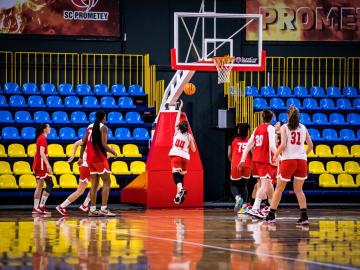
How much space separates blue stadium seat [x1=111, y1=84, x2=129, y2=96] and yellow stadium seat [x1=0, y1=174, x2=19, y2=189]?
457cm

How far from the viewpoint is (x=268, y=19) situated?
1091 inches

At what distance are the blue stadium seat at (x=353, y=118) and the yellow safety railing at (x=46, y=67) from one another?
8468mm

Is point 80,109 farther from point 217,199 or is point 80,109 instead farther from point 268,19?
point 268,19

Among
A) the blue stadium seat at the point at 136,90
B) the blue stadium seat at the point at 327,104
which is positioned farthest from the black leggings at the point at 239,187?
the blue stadium seat at the point at 327,104

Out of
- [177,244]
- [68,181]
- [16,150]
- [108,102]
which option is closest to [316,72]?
[108,102]

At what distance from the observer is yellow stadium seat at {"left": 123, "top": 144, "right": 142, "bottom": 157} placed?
24.2 meters

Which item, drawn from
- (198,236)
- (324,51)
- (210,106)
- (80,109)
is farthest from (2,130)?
(198,236)

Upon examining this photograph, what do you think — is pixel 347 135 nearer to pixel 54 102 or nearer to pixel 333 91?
pixel 333 91

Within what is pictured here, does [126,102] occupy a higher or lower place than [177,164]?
higher

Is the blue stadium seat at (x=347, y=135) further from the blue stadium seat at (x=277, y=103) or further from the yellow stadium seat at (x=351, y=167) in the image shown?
the blue stadium seat at (x=277, y=103)

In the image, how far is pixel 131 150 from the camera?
962 inches

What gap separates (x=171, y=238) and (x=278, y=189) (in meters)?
3.53

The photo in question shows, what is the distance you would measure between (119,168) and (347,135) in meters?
7.13

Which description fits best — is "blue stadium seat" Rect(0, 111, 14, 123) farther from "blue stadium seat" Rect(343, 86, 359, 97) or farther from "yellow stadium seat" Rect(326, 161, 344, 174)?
"blue stadium seat" Rect(343, 86, 359, 97)
